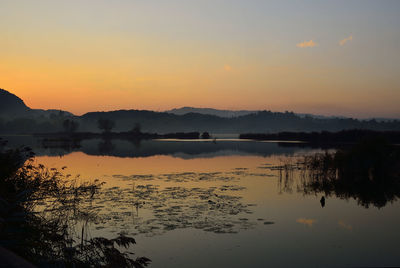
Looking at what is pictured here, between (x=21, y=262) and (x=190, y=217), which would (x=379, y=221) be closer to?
(x=190, y=217)

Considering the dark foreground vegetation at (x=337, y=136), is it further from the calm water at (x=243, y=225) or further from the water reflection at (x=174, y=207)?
the water reflection at (x=174, y=207)

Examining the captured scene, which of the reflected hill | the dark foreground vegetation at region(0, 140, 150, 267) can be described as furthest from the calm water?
the reflected hill

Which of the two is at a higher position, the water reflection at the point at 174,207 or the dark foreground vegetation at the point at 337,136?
the dark foreground vegetation at the point at 337,136

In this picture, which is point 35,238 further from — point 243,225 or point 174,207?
point 174,207

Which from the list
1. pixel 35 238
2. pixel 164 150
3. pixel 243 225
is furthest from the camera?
pixel 164 150

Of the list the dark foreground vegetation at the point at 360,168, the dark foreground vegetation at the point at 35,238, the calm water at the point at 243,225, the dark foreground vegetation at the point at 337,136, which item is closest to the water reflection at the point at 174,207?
the calm water at the point at 243,225

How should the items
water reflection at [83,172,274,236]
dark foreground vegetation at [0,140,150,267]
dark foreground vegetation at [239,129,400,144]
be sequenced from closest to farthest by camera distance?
dark foreground vegetation at [0,140,150,267] < water reflection at [83,172,274,236] < dark foreground vegetation at [239,129,400,144]

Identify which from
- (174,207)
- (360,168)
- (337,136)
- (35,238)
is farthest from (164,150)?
(35,238)

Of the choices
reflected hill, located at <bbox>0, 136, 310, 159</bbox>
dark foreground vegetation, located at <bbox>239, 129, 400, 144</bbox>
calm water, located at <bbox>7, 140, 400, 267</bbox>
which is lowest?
calm water, located at <bbox>7, 140, 400, 267</bbox>

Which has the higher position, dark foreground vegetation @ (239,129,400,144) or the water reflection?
dark foreground vegetation @ (239,129,400,144)

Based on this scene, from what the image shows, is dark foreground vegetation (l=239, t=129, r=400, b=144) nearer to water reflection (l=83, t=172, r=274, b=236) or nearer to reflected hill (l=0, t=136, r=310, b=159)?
reflected hill (l=0, t=136, r=310, b=159)

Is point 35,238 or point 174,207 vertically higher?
point 35,238

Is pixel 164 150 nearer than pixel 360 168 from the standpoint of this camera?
A: No

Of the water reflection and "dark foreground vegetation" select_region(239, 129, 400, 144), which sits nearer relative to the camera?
the water reflection
